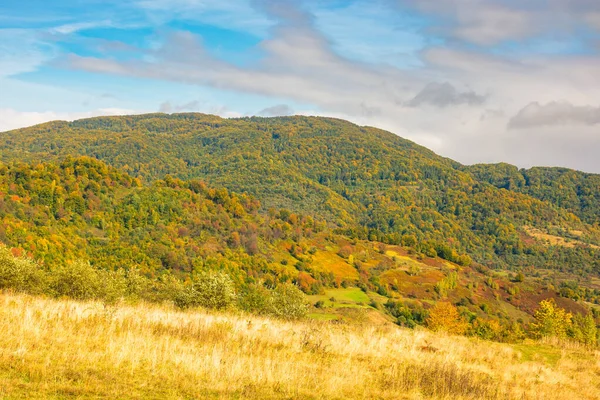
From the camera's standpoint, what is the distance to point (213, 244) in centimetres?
16575

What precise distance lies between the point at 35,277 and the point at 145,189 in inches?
6406

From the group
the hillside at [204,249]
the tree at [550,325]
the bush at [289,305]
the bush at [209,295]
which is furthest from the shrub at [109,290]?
the hillside at [204,249]

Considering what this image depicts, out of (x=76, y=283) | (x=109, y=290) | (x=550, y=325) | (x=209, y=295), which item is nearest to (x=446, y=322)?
(x=550, y=325)

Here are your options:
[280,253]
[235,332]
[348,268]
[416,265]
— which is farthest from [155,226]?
[235,332]

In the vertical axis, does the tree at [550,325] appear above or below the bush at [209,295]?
below

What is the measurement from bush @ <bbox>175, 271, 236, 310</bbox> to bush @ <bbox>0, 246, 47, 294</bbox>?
7.66 metres

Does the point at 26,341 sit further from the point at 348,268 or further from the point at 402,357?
the point at 348,268

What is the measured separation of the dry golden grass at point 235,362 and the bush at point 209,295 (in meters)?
8.79

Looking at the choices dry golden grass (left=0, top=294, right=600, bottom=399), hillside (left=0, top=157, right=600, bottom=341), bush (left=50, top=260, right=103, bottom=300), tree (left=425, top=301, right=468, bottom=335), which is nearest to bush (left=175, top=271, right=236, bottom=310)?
bush (left=50, top=260, right=103, bottom=300)

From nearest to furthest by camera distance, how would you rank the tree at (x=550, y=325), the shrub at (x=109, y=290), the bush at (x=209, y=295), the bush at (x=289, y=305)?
the shrub at (x=109, y=290) < the bush at (x=209, y=295) < the bush at (x=289, y=305) < the tree at (x=550, y=325)

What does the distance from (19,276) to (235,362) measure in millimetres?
19236

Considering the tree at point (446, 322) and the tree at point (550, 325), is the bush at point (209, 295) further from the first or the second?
the tree at point (446, 322)

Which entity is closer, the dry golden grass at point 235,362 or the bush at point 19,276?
the dry golden grass at point 235,362

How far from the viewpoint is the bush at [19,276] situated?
24406 millimetres
